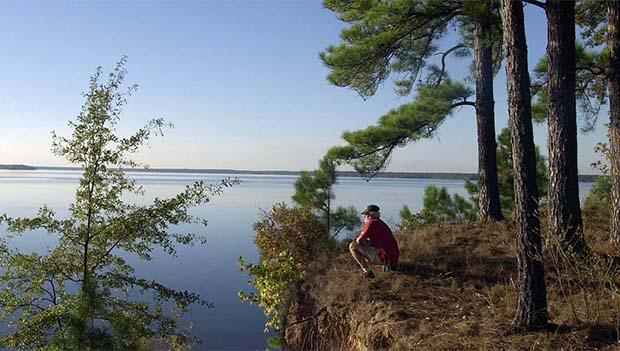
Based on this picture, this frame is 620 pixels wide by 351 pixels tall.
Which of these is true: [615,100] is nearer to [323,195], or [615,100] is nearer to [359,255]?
[359,255]

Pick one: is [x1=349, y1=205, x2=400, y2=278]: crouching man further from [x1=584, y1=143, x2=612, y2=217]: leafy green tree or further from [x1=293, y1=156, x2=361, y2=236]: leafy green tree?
[x1=293, y1=156, x2=361, y2=236]: leafy green tree

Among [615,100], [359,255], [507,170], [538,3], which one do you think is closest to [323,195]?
[507,170]

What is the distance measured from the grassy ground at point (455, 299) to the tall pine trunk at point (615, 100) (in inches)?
24.0

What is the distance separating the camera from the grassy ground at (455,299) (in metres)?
5.82

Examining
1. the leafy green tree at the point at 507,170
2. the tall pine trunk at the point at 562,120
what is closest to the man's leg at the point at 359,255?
the tall pine trunk at the point at 562,120

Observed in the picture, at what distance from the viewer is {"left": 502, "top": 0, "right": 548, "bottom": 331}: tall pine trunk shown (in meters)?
5.93

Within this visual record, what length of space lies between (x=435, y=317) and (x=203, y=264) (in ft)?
55.0

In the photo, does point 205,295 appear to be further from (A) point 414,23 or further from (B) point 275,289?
(A) point 414,23

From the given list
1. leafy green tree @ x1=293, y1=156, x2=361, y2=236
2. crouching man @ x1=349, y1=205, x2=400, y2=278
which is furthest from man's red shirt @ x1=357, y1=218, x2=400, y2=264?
leafy green tree @ x1=293, y1=156, x2=361, y2=236

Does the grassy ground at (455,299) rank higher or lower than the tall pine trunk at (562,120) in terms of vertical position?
lower

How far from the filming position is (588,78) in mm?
12555

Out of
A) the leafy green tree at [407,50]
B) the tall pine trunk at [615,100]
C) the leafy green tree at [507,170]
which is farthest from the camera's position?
the leafy green tree at [507,170]

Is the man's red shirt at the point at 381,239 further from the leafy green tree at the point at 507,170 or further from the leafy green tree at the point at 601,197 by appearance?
the leafy green tree at the point at 507,170

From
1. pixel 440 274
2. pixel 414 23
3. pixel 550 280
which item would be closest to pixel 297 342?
pixel 440 274
